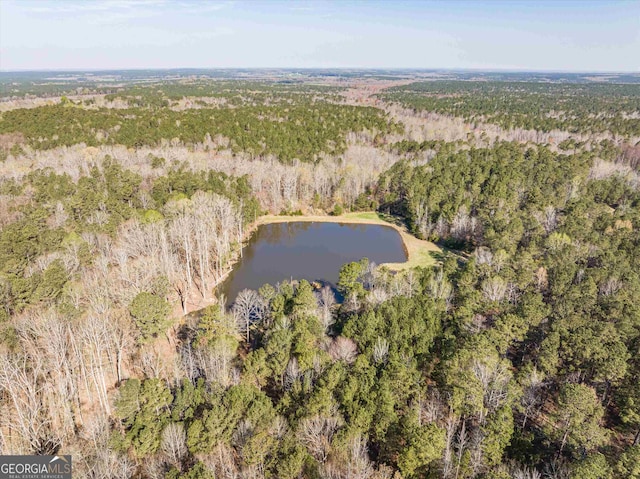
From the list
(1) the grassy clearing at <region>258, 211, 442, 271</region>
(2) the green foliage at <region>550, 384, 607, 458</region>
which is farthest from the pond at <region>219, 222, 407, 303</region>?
(2) the green foliage at <region>550, 384, 607, 458</region>

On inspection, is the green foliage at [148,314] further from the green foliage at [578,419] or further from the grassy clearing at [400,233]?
the grassy clearing at [400,233]

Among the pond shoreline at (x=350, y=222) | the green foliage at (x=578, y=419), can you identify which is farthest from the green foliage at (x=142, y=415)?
the green foliage at (x=578, y=419)

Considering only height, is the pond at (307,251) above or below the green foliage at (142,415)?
below

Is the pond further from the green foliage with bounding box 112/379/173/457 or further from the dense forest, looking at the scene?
the green foliage with bounding box 112/379/173/457

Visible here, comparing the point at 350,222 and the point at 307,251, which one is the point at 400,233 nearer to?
the point at 350,222

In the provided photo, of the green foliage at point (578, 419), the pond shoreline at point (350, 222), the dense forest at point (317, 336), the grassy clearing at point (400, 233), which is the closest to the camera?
the dense forest at point (317, 336)
